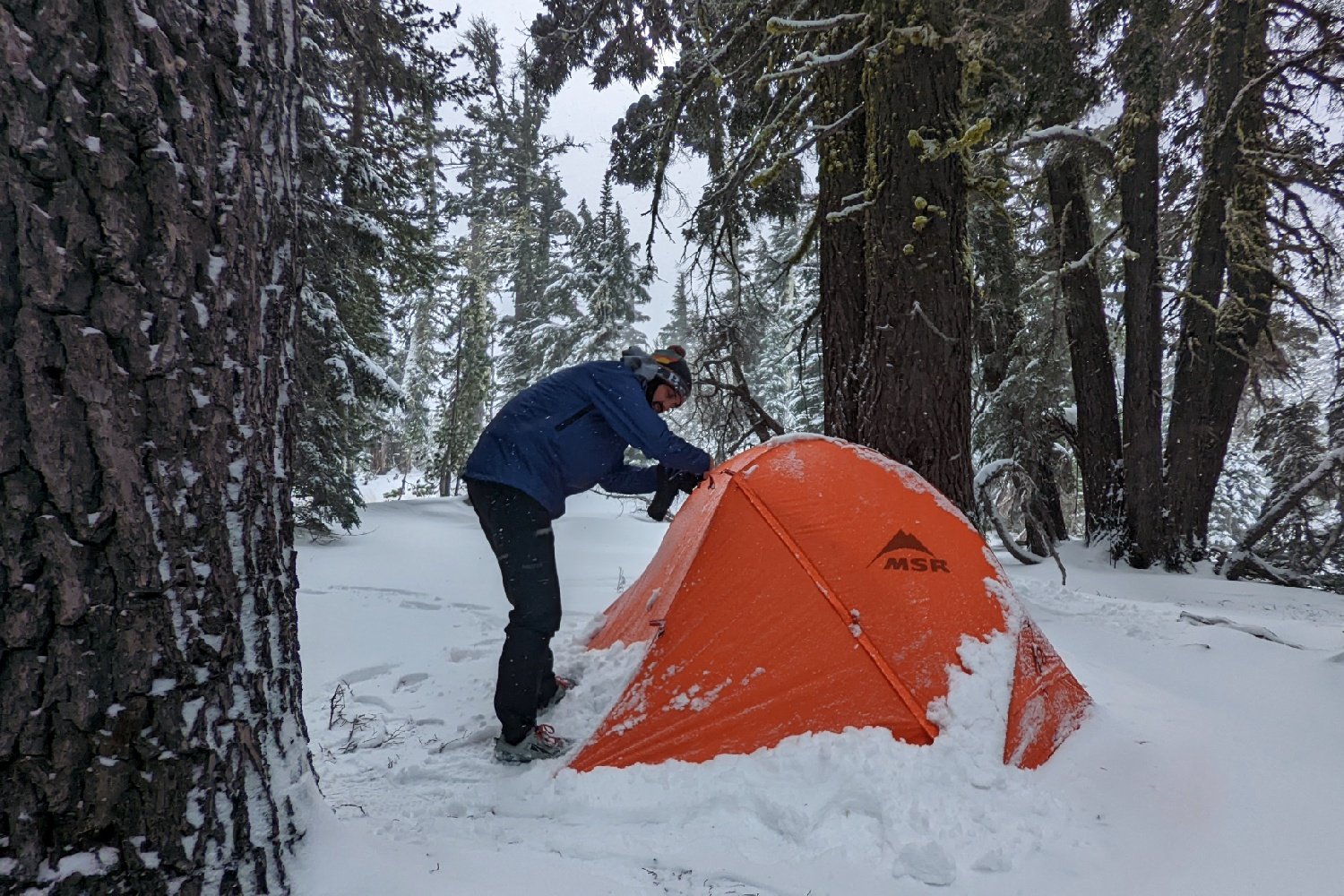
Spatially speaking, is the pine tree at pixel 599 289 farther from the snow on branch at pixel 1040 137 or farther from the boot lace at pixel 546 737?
the boot lace at pixel 546 737

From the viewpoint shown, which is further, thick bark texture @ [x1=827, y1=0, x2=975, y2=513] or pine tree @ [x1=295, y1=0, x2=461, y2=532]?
pine tree @ [x1=295, y1=0, x2=461, y2=532]

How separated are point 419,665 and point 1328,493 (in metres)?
11.0

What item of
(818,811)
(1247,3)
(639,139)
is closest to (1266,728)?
(818,811)

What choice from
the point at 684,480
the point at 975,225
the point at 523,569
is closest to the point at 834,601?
the point at 684,480

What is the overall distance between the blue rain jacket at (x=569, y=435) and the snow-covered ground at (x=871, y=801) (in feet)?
3.18

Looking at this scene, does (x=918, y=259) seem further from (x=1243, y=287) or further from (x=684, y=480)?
(x=1243, y=287)

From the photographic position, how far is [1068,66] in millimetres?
5184

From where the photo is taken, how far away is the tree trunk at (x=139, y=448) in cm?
120

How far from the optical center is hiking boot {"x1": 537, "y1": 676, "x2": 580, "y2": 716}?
3.34 meters

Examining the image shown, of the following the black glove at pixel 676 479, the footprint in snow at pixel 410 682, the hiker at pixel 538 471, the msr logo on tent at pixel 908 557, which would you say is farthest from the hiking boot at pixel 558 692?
the msr logo on tent at pixel 908 557

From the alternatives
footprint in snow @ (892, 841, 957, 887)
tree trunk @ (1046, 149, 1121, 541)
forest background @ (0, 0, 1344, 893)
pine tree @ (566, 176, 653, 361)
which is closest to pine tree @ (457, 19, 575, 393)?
pine tree @ (566, 176, 653, 361)

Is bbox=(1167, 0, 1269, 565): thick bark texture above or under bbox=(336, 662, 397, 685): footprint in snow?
above

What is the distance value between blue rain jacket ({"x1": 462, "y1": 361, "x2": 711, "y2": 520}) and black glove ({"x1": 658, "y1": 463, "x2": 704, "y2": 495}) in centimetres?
14

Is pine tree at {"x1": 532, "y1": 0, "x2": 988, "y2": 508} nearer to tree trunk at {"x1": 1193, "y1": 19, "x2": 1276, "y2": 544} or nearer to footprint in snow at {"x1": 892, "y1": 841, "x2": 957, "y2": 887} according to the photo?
footprint in snow at {"x1": 892, "y1": 841, "x2": 957, "y2": 887}
